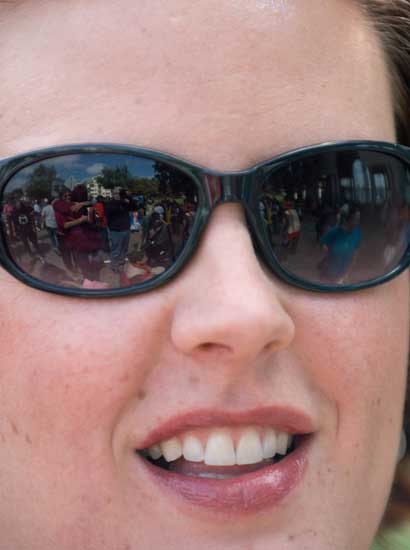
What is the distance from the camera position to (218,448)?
1474 millimetres

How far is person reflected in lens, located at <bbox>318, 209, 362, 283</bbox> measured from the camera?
158cm

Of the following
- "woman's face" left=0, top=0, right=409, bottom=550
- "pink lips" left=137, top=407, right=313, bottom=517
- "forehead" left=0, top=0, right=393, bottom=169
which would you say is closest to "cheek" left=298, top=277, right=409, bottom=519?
"woman's face" left=0, top=0, right=409, bottom=550

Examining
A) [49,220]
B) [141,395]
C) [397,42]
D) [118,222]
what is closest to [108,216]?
[118,222]

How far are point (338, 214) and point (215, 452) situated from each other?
0.63 m

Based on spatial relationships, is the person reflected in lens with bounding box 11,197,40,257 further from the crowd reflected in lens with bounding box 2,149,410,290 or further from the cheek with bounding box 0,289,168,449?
the cheek with bounding box 0,289,168,449

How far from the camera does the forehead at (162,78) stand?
144 cm

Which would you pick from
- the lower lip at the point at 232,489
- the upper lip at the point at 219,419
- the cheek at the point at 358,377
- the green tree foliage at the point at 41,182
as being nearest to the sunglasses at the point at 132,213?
the green tree foliage at the point at 41,182

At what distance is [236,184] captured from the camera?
1.46 metres

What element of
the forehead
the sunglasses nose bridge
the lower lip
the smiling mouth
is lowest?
the lower lip

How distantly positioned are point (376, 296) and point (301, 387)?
1.10 feet

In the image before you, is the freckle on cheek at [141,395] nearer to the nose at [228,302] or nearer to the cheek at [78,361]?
the cheek at [78,361]

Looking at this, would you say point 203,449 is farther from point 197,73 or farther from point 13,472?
point 197,73

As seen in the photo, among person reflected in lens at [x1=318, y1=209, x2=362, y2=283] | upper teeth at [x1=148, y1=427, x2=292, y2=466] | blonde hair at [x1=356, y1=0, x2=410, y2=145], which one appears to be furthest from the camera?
blonde hair at [x1=356, y1=0, x2=410, y2=145]

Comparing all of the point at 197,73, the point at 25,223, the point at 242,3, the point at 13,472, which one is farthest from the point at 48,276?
the point at 242,3
